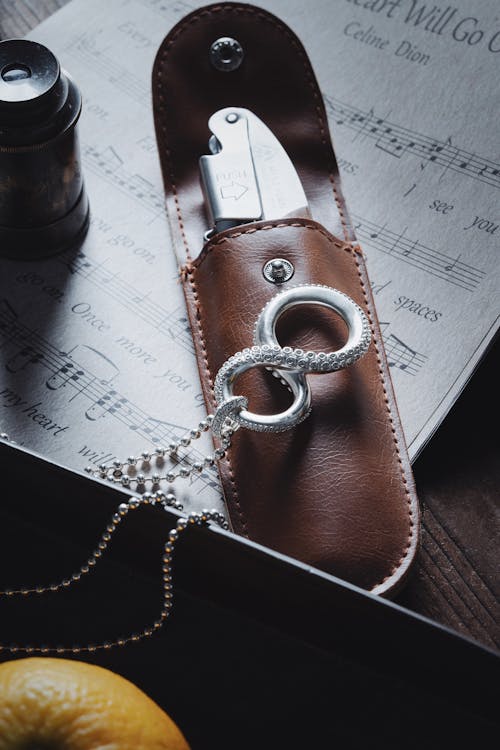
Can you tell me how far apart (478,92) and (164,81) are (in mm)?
323

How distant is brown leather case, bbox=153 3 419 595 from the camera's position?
22.5 inches

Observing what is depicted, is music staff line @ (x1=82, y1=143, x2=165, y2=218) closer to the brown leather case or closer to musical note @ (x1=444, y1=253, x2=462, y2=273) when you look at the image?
the brown leather case

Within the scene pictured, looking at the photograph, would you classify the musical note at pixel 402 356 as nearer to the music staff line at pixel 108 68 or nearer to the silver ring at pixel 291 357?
the silver ring at pixel 291 357

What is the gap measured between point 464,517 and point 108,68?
62 centimetres

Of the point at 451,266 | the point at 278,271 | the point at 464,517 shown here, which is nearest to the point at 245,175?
the point at 278,271

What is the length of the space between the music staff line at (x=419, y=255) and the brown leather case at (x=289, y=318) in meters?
0.03

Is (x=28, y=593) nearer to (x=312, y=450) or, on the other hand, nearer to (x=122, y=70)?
(x=312, y=450)

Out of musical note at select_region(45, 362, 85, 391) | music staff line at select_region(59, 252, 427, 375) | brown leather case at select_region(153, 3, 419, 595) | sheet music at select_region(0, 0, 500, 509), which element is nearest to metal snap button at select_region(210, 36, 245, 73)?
brown leather case at select_region(153, 3, 419, 595)

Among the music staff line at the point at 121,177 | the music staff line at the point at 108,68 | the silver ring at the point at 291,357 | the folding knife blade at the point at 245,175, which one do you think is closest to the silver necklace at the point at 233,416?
the silver ring at the point at 291,357

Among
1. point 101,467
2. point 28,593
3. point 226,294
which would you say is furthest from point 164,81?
point 28,593

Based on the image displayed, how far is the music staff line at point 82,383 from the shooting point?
659 millimetres

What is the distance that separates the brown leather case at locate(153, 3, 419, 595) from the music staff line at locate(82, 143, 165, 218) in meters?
0.04

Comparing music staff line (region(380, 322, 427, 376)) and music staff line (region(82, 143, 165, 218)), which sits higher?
music staff line (region(380, 322, 427, 376))

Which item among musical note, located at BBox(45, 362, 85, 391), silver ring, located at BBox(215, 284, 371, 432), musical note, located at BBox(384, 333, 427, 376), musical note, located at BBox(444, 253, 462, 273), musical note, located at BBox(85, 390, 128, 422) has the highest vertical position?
musical note, located at BBox(444, 253, 462, 273)
